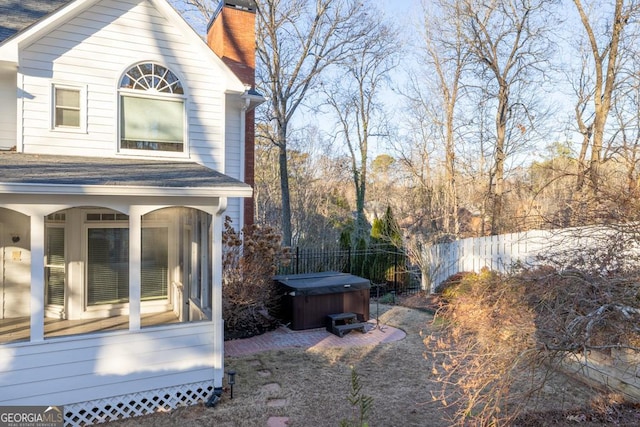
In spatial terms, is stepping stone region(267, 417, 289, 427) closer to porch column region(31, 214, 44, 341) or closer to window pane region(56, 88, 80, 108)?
porch column region(31, 214, 44, 341)

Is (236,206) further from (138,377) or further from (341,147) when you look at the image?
(341,147)

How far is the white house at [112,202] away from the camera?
16.6 ft

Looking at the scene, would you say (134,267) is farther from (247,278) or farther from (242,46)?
(242,46)

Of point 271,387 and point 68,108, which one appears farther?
point 68,108

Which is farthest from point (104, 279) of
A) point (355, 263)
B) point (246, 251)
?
point (355, 263)

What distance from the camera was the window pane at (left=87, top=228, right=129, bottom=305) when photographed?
764 centimetres

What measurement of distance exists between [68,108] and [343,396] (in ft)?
22.4

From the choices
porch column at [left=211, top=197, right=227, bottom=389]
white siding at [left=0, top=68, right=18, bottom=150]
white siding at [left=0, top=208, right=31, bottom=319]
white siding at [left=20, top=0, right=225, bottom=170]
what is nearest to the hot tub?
white siding at [left=20, top=0, right=225, bottom=170]

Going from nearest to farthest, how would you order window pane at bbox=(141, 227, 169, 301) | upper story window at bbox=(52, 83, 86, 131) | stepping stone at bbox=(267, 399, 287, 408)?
stepping stone at bbox=(267, 399, 287, 408)
upper story window at bbox=(52, 83, 86, 131)
window pane at bbox=(141, 227, 169, 301)

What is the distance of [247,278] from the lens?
8.77 meters

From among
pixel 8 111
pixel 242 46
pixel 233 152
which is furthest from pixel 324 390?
pixel 242 46

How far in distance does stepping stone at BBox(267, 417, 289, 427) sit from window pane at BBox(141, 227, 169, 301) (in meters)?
4.04

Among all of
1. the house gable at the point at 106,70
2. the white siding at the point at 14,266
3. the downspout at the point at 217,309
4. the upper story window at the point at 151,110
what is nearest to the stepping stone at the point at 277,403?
the downspout at the point at 217,309

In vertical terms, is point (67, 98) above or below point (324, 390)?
above
